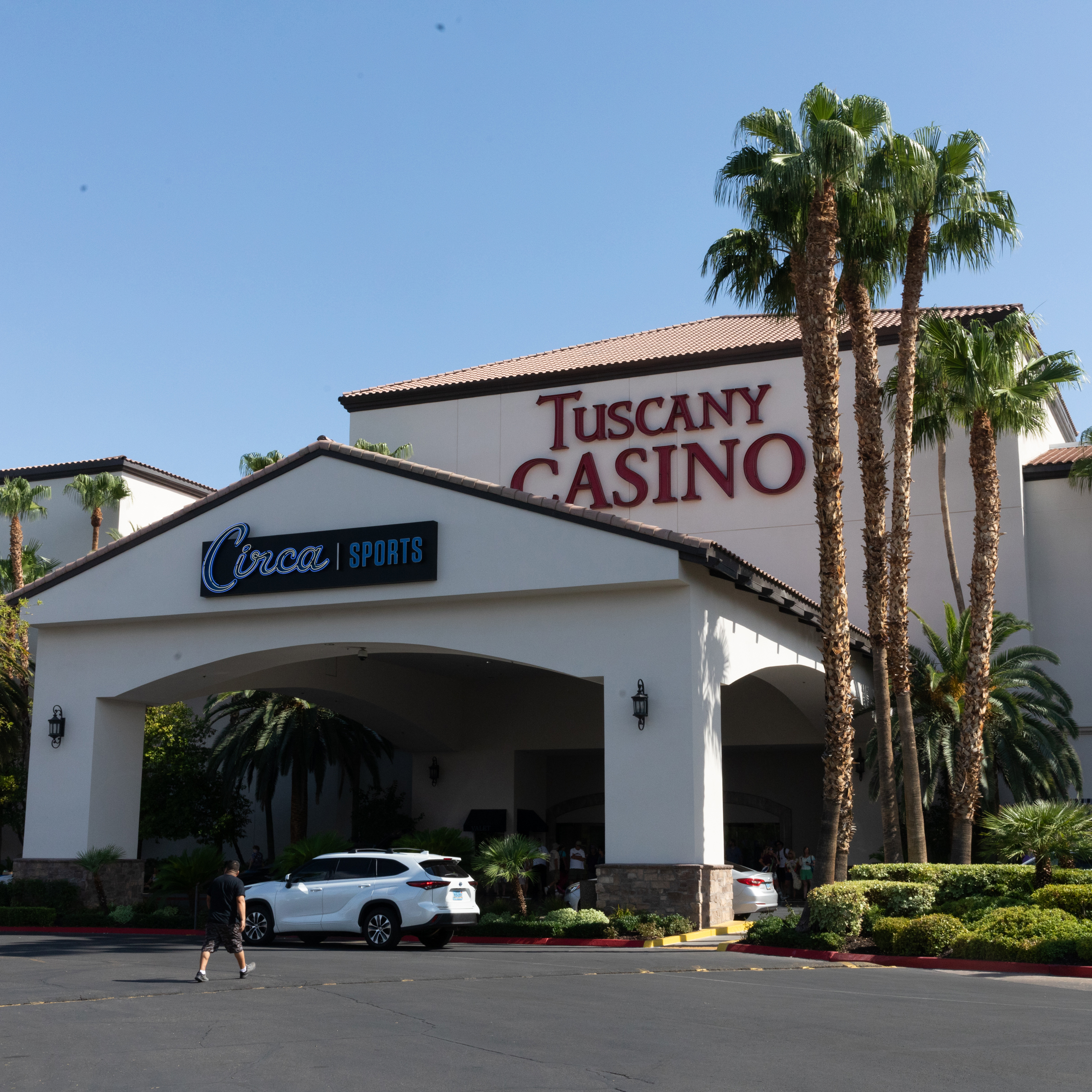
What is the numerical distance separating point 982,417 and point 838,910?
40.3ft

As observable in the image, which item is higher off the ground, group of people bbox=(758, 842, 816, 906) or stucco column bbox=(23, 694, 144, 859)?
stucco column bbox=(23, 694, 144, 859)

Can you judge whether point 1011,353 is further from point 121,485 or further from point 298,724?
point 121,485

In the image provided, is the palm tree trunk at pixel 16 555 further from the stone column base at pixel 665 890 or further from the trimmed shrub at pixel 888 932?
the trimmed shrub at pixel 888 932

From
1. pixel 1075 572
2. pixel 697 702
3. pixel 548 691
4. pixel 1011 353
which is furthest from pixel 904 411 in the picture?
pixel 548 691

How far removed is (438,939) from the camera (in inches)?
747

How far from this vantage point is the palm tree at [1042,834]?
18.8 m

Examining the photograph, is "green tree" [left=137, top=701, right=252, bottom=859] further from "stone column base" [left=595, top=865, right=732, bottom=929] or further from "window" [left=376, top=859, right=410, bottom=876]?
"stone column base" [left=595, top=865, right=732, bottom=929]

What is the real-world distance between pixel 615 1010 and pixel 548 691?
2047cm

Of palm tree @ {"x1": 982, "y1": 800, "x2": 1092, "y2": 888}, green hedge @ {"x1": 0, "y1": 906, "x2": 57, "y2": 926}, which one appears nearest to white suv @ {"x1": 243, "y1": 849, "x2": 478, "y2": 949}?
green hedge @ {"x1": 0, "y1": 906, "x2": 57, "y2": 926}

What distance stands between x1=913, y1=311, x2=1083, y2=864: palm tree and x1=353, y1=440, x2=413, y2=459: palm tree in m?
15.7

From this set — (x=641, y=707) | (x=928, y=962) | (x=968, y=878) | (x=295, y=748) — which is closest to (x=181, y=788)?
(x=295, y=748)

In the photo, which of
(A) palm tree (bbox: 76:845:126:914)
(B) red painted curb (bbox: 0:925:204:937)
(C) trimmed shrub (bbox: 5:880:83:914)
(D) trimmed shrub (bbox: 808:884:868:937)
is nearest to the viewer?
(D) trimmed shrub (bbox: 808:884:868:937)

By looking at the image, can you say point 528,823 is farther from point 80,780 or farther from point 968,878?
point 968,878

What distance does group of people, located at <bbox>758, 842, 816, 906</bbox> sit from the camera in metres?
30.1
